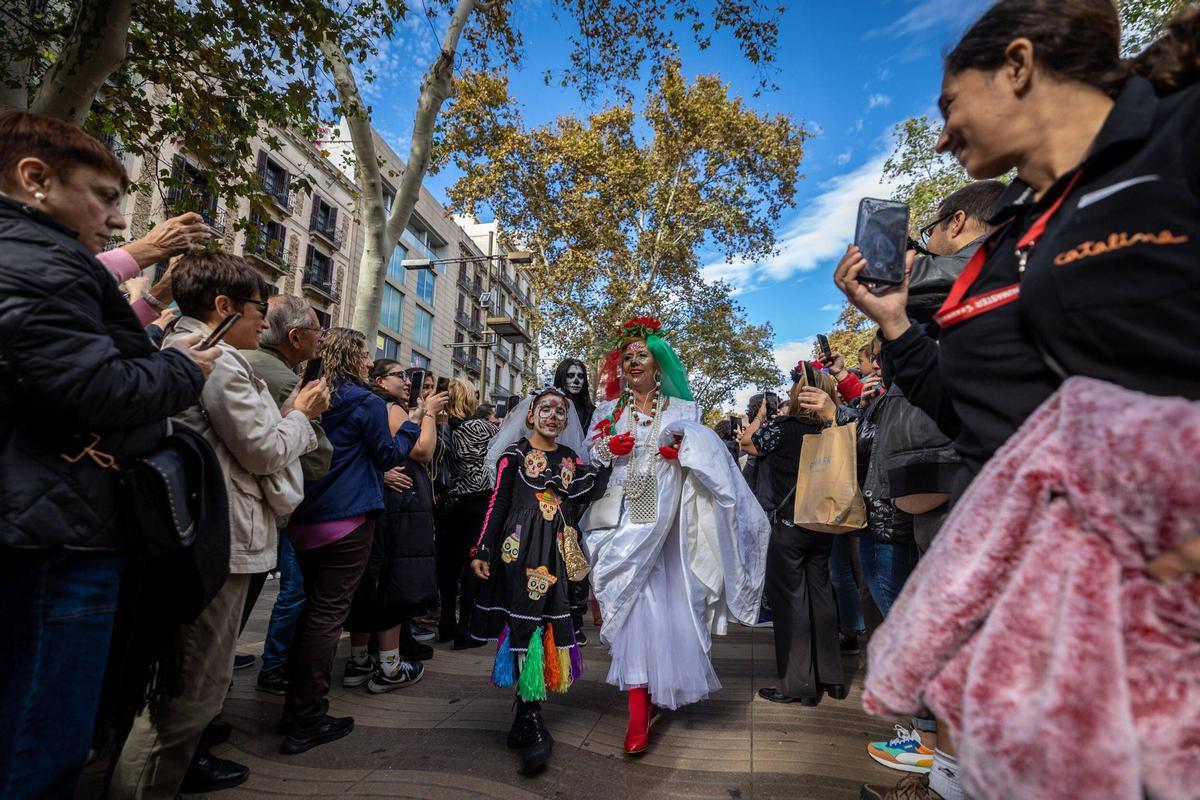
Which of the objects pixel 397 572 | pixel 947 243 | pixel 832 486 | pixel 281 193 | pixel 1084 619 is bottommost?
pixel 397 572

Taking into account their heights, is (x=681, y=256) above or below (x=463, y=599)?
above

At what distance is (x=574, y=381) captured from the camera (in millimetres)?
4730

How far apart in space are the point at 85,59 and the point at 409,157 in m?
3.28

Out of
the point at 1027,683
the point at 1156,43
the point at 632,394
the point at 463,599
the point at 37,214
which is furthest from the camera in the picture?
the point at 463,599

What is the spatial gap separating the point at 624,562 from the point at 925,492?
1543 mm

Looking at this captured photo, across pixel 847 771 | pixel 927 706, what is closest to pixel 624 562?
pixel 847 771

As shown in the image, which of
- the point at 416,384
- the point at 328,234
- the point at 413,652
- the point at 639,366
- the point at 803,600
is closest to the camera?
the point at 639,366

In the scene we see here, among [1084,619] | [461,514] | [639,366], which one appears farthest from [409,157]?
[1084,619]

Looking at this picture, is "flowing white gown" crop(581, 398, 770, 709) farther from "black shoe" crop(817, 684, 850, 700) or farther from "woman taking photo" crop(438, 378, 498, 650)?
"woman taking photo" crop(438, 378, 498, 650)

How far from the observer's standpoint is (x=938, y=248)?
224cm

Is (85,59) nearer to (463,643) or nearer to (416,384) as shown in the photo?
(416,384)

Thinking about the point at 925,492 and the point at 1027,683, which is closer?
the point at 1027,683

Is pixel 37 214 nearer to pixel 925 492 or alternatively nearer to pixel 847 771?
pixel 925 492

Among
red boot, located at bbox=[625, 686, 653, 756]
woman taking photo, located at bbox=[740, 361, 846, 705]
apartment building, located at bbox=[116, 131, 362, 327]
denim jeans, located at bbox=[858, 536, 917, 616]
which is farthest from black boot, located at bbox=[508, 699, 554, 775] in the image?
apartment building, located at bbox=[116, 131, 362, 327]
